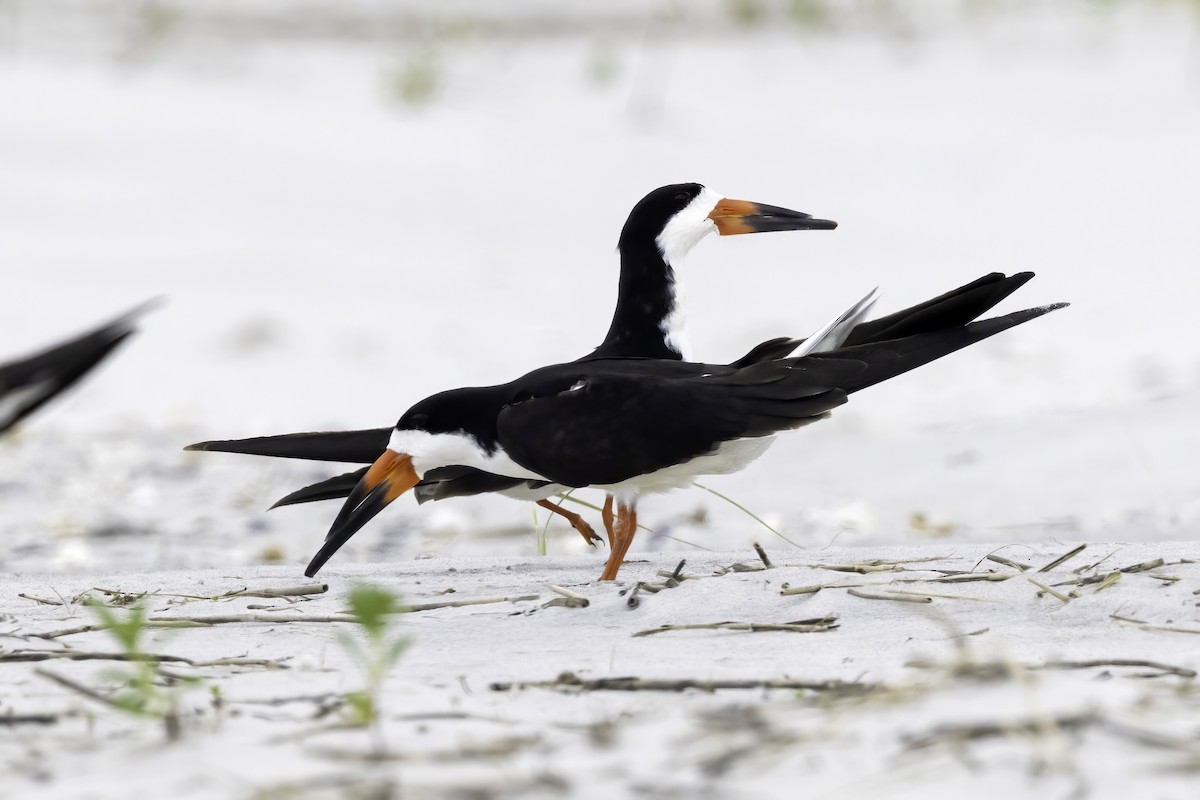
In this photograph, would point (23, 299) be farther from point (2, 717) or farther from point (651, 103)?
point (2, 717)

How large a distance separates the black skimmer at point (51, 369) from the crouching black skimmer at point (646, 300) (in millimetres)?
1569

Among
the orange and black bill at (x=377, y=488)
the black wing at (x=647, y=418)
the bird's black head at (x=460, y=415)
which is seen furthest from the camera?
the orange and black bill at (x=377, y=488)

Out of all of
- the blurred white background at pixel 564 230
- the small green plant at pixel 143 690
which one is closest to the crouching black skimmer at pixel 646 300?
the blurred white background at pixel 564 230

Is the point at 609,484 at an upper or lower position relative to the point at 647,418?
lower

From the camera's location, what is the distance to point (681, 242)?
14.2ft

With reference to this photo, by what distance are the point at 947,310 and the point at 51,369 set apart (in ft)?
6.59

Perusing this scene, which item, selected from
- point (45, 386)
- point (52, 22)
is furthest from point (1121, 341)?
point (52, 22)

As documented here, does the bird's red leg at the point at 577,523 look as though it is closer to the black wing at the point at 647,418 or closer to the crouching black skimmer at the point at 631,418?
the crouching black skimmer at the point at 631,418

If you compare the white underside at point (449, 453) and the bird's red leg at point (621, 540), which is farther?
the white underside at point (449, 453)

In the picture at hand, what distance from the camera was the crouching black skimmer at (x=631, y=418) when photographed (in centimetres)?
336

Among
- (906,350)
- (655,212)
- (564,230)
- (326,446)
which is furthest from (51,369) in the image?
(564,230)

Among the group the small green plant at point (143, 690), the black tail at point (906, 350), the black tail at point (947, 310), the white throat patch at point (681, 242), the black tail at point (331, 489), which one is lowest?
the small green plant at point (143, 690)

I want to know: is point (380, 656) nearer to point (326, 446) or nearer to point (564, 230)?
point (326, 446)

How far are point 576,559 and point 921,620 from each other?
1.41m
